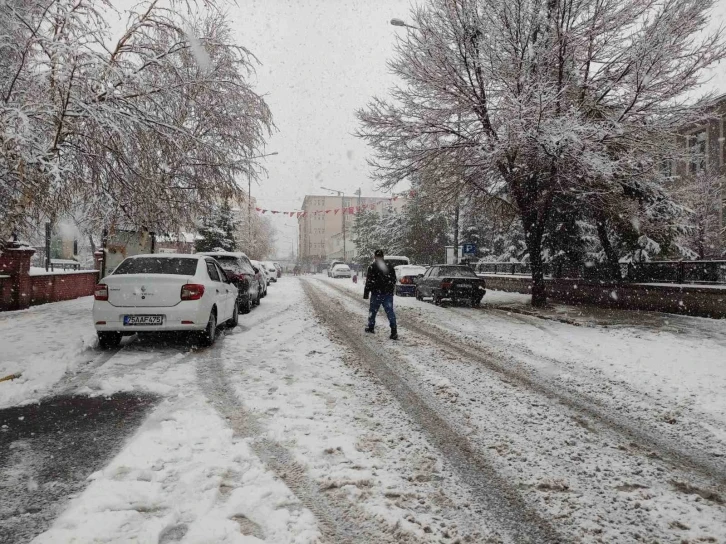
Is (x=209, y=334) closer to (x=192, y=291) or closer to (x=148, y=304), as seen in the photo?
(x=192, y=291)

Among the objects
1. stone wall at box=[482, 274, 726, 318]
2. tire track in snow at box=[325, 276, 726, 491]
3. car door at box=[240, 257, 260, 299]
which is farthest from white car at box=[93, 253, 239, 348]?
stone wall at box=[482, 274, 726, 318]

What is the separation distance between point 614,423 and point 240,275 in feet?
32.3

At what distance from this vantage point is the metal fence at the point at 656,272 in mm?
12406

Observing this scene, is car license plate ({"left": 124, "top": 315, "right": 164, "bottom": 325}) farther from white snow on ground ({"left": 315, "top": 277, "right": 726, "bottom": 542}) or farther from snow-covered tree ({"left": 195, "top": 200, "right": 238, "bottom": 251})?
snow-covered tree ({"left": 195, "top": 200, "right": 238, "bottom": 251})

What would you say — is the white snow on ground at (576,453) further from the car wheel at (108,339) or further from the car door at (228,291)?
the car wheel at (108,339)

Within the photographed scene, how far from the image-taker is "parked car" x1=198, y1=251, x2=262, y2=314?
12.1m

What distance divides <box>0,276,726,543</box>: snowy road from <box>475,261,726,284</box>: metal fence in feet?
21.3

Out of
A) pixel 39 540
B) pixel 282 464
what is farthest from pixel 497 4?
pixel 39 540

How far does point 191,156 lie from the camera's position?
11594mm

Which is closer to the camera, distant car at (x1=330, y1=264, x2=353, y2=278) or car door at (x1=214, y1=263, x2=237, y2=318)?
car door at (x1=214, y1=263, x2=237, y2=318)

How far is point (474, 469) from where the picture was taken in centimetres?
339

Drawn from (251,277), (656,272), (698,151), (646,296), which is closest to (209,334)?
(251,277)

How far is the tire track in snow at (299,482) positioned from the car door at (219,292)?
305 cm

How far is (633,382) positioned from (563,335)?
156 inches
